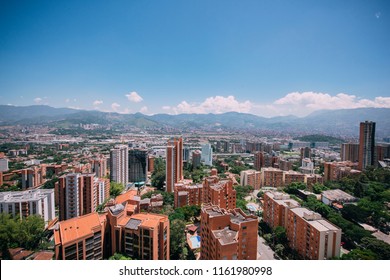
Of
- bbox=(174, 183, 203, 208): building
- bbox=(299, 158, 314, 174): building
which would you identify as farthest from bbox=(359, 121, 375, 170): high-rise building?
bbox=(174, 183, 203, 208): building

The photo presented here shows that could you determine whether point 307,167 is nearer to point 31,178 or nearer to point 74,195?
point 74,195

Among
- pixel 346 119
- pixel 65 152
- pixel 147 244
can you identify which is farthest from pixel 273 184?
pixel 65 152

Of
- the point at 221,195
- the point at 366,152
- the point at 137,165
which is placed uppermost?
the point at 366,152

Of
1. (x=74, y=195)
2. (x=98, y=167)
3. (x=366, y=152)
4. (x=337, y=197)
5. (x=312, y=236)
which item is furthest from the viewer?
(x=98, y=167)

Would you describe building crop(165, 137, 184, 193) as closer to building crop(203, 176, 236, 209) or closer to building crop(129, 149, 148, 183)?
building crop(129, 149, 148, 183)

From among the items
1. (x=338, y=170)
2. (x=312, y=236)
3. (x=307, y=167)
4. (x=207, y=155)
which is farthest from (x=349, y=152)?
(x=312, y=236)
